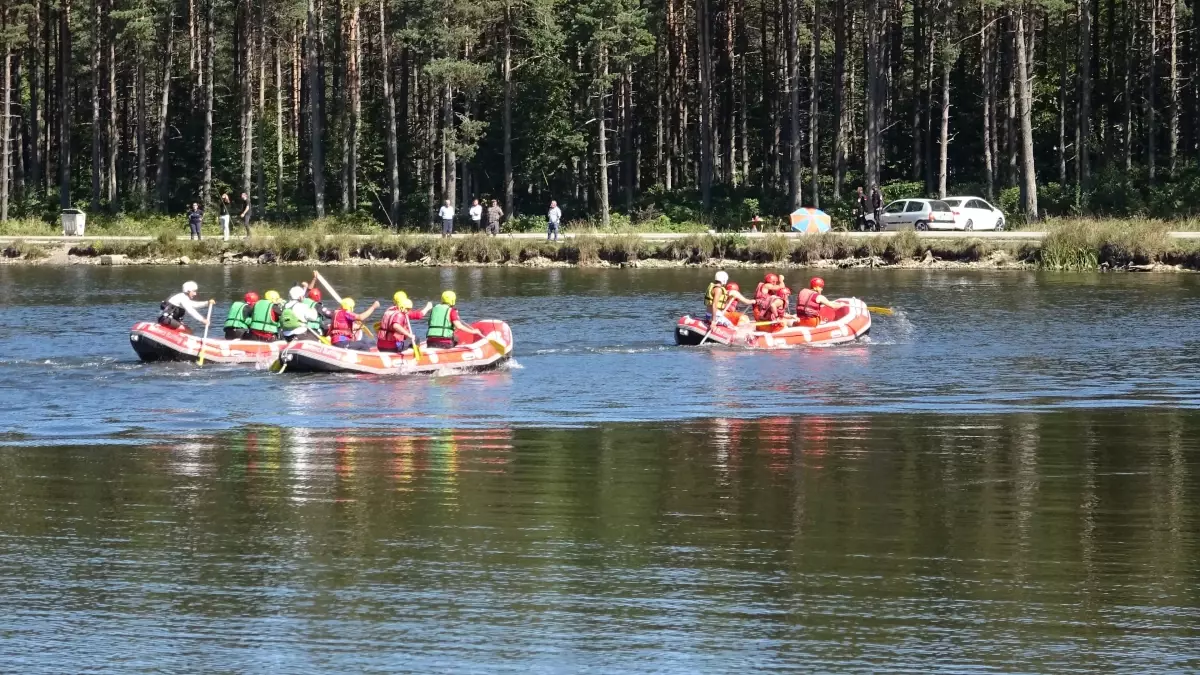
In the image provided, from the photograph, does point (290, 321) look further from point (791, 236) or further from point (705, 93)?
point (705, 93)

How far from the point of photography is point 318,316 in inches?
1107

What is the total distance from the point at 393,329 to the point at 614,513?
11721 mm

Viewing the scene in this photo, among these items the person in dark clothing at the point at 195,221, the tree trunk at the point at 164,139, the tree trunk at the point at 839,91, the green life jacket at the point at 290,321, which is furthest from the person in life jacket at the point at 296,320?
the tree trunk at the point at 164,139

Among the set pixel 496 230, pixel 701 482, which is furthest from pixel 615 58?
pixel 701 482

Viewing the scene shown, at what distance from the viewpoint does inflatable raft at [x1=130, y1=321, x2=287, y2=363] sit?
88.0 feet

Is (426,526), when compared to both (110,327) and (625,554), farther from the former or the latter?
(110,327)

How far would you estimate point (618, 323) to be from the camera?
34125 mm

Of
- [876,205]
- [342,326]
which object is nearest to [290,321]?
[342,326]

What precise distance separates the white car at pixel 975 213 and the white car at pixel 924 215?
0.22 metres

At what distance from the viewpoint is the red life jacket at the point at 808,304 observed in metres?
31.0

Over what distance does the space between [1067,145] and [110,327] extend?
145ft

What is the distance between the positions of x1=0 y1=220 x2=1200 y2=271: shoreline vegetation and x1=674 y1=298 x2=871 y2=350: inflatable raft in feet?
55.7

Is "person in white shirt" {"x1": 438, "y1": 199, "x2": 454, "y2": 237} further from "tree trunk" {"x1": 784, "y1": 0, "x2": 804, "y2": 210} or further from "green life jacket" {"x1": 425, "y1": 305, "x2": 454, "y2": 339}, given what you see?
"green life jacket" {"x1": 425, "y1": 305, "x2": 454, "y2": 339}

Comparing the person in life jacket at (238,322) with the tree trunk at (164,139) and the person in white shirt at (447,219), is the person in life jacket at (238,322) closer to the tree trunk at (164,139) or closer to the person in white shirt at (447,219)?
the person in white shirt at (447,219)
